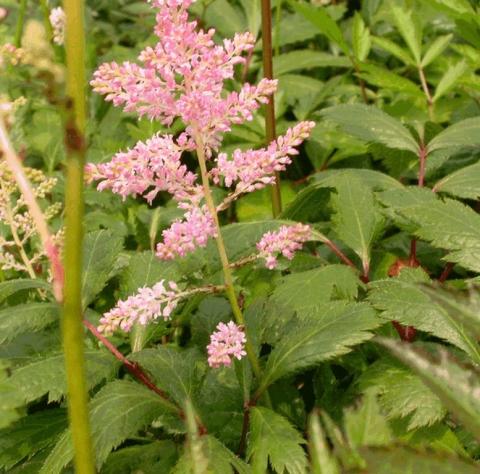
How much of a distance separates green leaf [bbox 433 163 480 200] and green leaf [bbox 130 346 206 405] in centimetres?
79

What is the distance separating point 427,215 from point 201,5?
184 centimetres

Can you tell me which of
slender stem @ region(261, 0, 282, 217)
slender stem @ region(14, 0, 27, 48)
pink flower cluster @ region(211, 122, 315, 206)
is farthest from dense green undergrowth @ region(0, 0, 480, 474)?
slender stem @ region(14, 0, 27, 48)

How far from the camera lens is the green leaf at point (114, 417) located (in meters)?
1.44

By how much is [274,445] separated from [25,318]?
24.3 inches

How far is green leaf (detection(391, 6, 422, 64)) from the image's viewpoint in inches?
109

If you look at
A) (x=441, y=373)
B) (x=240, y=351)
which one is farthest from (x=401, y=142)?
(x=441, y=373)

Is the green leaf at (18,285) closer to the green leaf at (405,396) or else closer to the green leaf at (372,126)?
the green leaf at (405,396)

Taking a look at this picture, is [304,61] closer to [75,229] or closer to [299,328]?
[299,328]

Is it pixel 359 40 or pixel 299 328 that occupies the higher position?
pixel 359 40

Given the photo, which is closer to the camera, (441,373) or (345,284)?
(441,373)

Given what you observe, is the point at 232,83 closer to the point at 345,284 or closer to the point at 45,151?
the point at 45,151

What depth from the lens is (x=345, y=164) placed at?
289 cm

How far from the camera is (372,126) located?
7.25 feet

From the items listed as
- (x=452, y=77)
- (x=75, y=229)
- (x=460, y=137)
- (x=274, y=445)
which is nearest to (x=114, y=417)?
(x=274, y=445)
